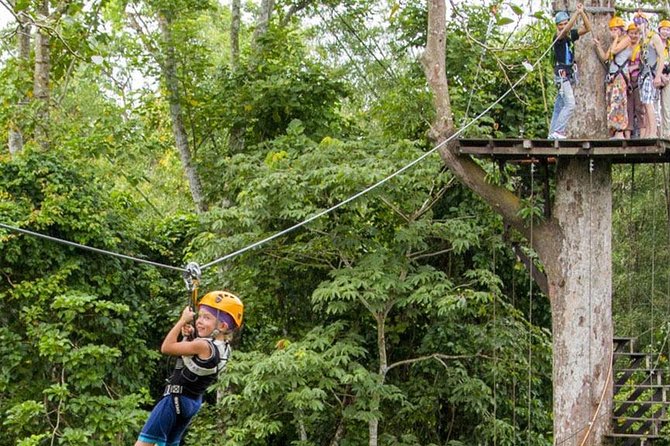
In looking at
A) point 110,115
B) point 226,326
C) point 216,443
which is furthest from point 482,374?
point 226,326

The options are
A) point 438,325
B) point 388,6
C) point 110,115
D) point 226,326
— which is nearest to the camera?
point 226,326

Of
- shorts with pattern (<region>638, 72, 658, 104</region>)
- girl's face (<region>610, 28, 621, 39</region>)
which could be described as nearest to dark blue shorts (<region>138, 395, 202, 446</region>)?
shorts with pattern (<region>638, 72, 658, 104</region>)

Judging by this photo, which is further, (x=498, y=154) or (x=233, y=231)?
(x=233, y=231)

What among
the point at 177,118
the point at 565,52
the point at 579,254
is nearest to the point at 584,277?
the point at 579,254

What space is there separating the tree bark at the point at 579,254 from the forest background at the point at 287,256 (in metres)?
0.33

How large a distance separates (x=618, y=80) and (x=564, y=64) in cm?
46

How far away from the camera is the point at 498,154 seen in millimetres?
8812

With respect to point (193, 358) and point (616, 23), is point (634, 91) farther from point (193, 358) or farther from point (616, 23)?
point (193, 358)

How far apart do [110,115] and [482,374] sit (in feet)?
15.9

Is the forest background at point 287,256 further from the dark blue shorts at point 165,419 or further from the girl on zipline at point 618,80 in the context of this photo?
the dark blue shorts at point 165,419

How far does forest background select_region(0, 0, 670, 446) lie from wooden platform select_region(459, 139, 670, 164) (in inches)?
14.6

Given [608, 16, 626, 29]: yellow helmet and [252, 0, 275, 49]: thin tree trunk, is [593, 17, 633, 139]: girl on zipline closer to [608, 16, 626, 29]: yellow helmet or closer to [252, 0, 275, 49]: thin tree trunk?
[608, 16, 626, 29]: yellow helmet

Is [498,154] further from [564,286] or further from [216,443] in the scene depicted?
[216,443]

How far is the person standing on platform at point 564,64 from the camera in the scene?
8914mm
